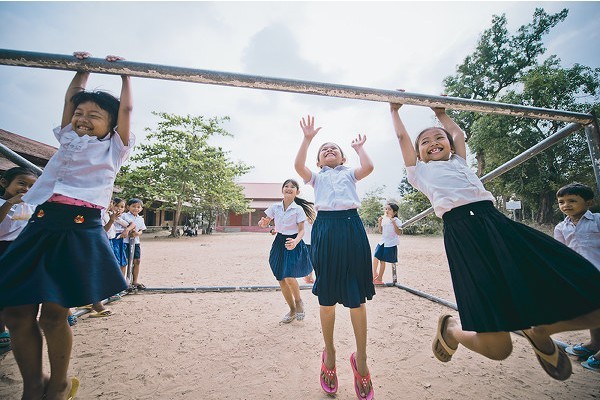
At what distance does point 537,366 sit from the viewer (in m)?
2.36

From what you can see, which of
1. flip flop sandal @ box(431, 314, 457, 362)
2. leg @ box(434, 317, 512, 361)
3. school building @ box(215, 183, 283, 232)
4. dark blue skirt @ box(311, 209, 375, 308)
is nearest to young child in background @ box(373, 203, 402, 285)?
flip flop sandal @ box(431, 314, 457, 362)

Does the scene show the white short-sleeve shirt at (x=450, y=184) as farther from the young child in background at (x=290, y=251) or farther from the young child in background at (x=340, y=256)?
the young child in background at (x=290, y=251)

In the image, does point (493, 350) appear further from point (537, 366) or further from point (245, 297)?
point (245, 297)

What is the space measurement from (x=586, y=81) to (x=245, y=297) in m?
25.1

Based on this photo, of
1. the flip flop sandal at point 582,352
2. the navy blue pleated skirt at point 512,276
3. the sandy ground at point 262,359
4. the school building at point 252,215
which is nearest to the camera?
the navy blue pleated skirt at point 512,276

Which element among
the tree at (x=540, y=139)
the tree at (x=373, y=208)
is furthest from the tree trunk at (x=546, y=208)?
the tree at (x=373, y=208)

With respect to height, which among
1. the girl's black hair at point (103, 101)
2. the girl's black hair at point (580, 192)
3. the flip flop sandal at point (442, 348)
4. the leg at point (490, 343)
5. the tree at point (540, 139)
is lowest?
the flip flop sandal at point (442, 348)

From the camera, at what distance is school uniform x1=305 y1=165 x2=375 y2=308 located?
2039mm

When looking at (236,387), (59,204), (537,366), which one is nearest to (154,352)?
(236,387)

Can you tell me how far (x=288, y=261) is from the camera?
362cm

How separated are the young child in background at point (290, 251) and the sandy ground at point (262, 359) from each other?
0.30 meters

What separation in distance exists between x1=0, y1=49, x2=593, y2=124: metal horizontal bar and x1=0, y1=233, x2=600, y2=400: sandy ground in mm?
2342

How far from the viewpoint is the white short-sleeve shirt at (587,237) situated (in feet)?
8.35

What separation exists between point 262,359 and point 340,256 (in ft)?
4.50
